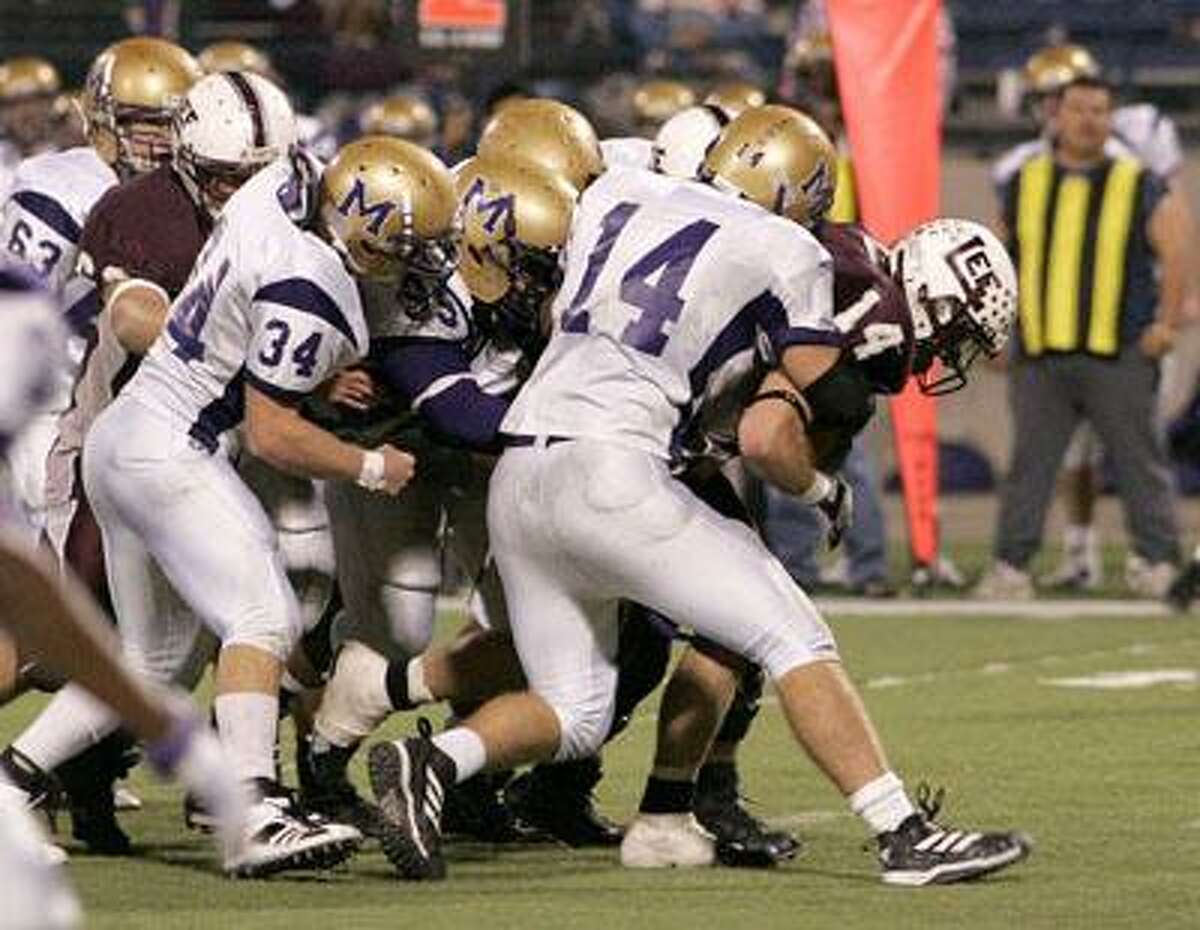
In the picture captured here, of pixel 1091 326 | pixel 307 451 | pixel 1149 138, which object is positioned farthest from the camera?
pixel 1149 138

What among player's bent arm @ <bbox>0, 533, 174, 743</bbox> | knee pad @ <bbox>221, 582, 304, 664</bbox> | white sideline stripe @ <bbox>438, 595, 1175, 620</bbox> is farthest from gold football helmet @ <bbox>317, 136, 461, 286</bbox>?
white sideline stripe @ <bbox>438, 595, 1175, 620</bbox>

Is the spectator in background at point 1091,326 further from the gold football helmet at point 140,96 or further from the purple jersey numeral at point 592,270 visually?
the purple jersey numeral at point 592,270

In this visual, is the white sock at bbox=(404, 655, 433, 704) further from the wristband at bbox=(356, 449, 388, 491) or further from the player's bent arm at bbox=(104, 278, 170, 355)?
the player's bent arm at bbox=(104, 278, 170, 355)

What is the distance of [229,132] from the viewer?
7234 millimetres

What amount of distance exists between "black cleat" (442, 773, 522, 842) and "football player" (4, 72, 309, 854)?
1.53 ft

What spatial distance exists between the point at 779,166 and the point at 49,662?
2897 mm

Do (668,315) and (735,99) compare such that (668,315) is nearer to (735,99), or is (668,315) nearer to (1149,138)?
(735,99)

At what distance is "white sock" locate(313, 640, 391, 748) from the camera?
7.30 meters

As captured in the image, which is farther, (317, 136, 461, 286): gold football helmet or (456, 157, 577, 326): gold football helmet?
(456, 157, 577, 326): gold football helmet

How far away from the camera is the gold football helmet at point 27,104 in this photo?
12.9 meters

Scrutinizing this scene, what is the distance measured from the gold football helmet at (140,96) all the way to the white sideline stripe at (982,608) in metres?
4.19

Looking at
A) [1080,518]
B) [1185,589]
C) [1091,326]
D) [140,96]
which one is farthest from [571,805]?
[1080,518]

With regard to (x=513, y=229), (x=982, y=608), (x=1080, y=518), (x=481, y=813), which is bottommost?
(x=982, y=608)

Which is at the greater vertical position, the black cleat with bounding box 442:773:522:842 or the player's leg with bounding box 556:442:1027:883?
the player's leg with bounding box 556:442:1027:883
